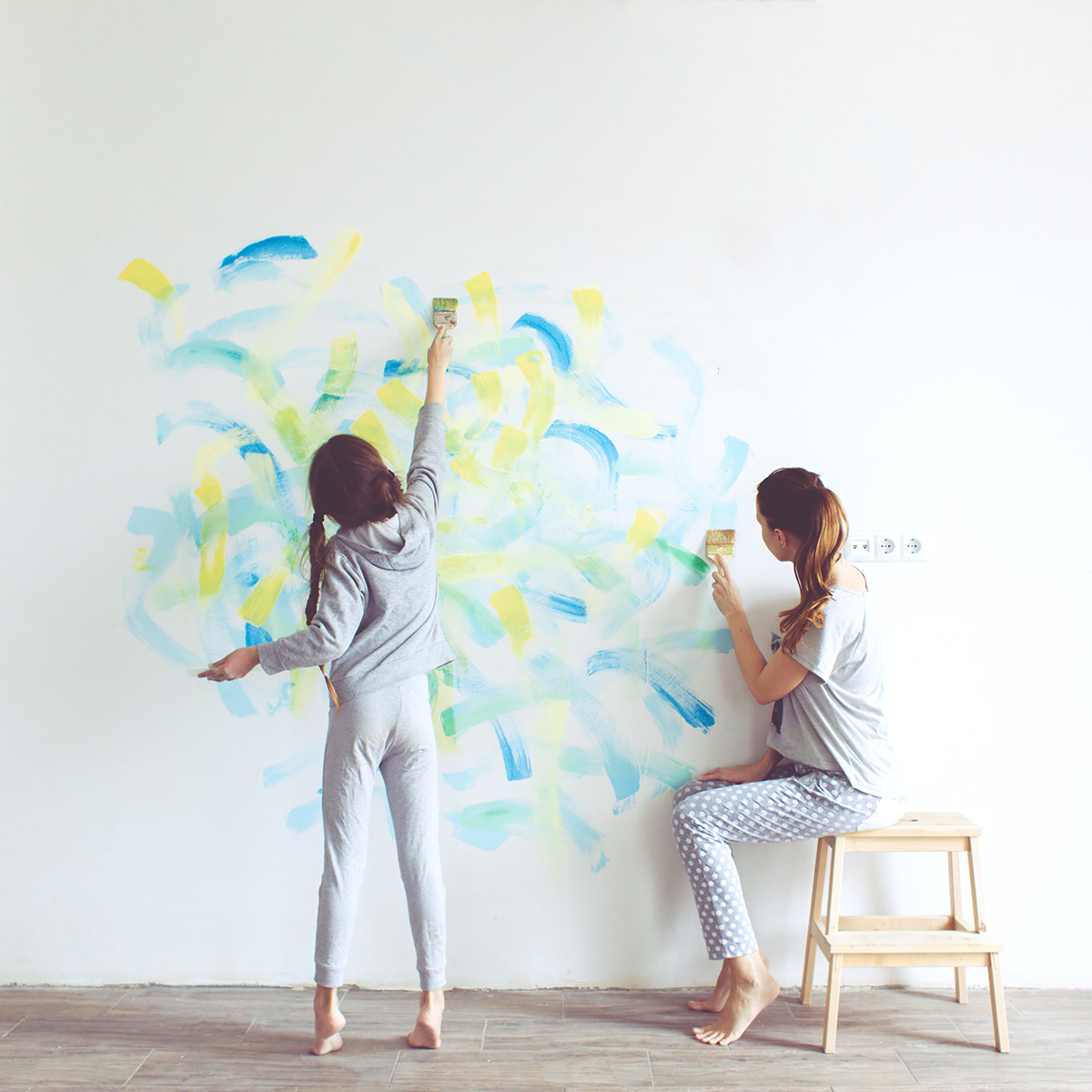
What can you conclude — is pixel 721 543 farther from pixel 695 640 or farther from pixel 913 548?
pixel 913 548

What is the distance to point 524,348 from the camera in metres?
1.93

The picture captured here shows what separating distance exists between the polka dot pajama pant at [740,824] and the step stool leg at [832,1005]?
0.53ft

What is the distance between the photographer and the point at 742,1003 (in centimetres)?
170

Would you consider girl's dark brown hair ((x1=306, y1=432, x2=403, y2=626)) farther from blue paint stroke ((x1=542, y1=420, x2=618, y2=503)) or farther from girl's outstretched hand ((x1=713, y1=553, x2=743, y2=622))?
girl's outstretched hand ((x1=713, y1=553, x2=743, y2=622))

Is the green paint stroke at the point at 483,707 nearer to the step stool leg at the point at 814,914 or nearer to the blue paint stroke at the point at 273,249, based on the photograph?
the step stool leg at the point at 814,914

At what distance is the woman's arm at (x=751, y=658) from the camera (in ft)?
5.76

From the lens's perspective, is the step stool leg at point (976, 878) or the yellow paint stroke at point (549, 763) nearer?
the step stool leg at point (976, 878)

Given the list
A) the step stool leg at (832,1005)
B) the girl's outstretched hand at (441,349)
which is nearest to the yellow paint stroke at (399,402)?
the girl's outstretched hand at (441,349)

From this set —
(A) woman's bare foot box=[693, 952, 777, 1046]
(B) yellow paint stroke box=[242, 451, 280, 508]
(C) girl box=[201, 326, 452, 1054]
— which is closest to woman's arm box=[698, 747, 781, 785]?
(A) woman's bare foot box=[693, 952, 777, 1046]

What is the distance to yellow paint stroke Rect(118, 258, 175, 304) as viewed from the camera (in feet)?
6.43

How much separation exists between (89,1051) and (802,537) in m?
1.91

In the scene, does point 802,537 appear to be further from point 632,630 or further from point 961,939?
point 961,939

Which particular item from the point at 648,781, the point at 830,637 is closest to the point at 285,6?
the point at 830,637

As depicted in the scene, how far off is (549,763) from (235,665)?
778 millimetres
